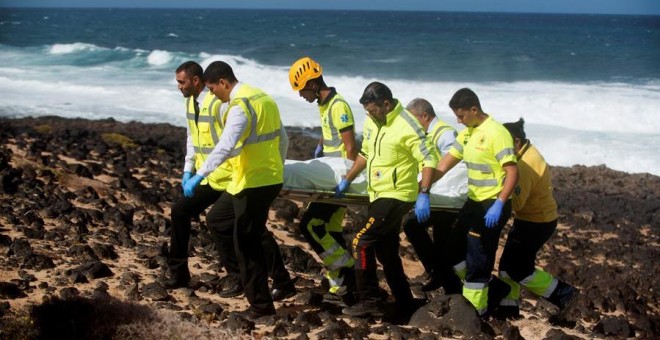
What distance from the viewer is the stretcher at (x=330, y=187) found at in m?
6.89

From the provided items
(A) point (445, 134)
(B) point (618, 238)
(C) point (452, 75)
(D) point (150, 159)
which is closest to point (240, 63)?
(C) point (452, 75)

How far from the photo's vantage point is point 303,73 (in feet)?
21.9

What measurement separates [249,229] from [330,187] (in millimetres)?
1221

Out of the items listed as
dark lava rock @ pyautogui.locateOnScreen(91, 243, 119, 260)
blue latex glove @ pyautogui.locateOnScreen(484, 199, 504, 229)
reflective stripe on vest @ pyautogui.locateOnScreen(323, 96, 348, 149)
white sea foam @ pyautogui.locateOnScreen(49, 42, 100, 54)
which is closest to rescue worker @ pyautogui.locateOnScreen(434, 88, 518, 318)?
blue latex glove @ pyautogui.locateOnScreen(484, 199, 504, 229)

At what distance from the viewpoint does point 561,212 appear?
12.3 meters

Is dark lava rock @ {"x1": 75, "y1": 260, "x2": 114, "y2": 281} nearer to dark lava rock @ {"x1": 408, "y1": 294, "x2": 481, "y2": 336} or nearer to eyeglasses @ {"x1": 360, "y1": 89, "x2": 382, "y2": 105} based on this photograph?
dark lava rock @ {"x1": 408, "y1": 294, "x2": 481, "y2": 336}

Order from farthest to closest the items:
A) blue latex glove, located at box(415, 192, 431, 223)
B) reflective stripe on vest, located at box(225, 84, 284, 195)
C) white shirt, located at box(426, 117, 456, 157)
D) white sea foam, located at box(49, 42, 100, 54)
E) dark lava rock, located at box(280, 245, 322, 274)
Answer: white sea foam, located at box(49, 42, 100, 54) < dark lava rock, located at box(280, 245, 322, 274) < white shirt, located at box(426, 117, 456, 157) < blue latex glove, located at box(415, 192, 431, 223) < reflective stripe on vest, located at box(225, 84, 284, 195)

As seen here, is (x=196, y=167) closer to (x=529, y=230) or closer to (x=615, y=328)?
(x=529, y=230)

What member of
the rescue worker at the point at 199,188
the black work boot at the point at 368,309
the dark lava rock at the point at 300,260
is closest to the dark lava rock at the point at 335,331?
the black work boot at the point at 368,309

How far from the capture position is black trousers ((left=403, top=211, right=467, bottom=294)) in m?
6.82

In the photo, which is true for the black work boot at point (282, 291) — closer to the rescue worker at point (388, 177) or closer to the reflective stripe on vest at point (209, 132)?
the rescue worker at point (388, 177)

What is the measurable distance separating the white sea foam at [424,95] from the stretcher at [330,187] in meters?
12.2

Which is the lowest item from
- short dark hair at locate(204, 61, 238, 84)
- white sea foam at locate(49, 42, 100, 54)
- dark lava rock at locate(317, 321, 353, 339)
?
dark lava rock at locate(317, 321, 353, 339)

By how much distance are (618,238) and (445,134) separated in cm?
498
